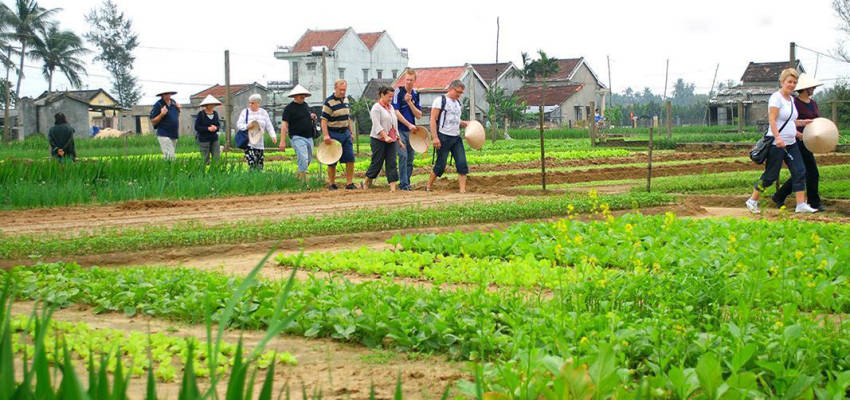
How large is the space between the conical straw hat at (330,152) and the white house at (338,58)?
62.9 m

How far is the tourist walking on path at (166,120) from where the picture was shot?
1780 centimetres

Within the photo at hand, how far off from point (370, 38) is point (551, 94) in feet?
59.2

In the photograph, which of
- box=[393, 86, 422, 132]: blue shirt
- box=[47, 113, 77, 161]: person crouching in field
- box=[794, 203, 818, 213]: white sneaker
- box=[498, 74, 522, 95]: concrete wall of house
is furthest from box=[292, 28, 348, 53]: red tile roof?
box=[794, 203, 818, 213]: white sneaker

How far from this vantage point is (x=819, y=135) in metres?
12.3

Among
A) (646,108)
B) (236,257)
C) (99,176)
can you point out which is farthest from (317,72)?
(236,257)

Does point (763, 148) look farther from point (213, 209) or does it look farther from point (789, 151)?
point (213, 209)

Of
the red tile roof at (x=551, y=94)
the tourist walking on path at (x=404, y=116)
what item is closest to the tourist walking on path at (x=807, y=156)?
the tourist walking on path at (x=404, y=116)

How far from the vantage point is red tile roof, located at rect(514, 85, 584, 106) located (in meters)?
76.8

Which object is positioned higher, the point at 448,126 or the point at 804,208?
the point at 448,126

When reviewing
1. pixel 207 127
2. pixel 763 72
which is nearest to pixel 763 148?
pixel 207 127

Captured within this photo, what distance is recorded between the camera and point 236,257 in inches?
369

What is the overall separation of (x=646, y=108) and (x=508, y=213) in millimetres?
88775

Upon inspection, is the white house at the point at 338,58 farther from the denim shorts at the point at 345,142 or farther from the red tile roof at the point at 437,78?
the denim shorts at the point at 345,142

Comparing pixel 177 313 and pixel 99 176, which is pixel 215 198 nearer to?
pixel 99 176
